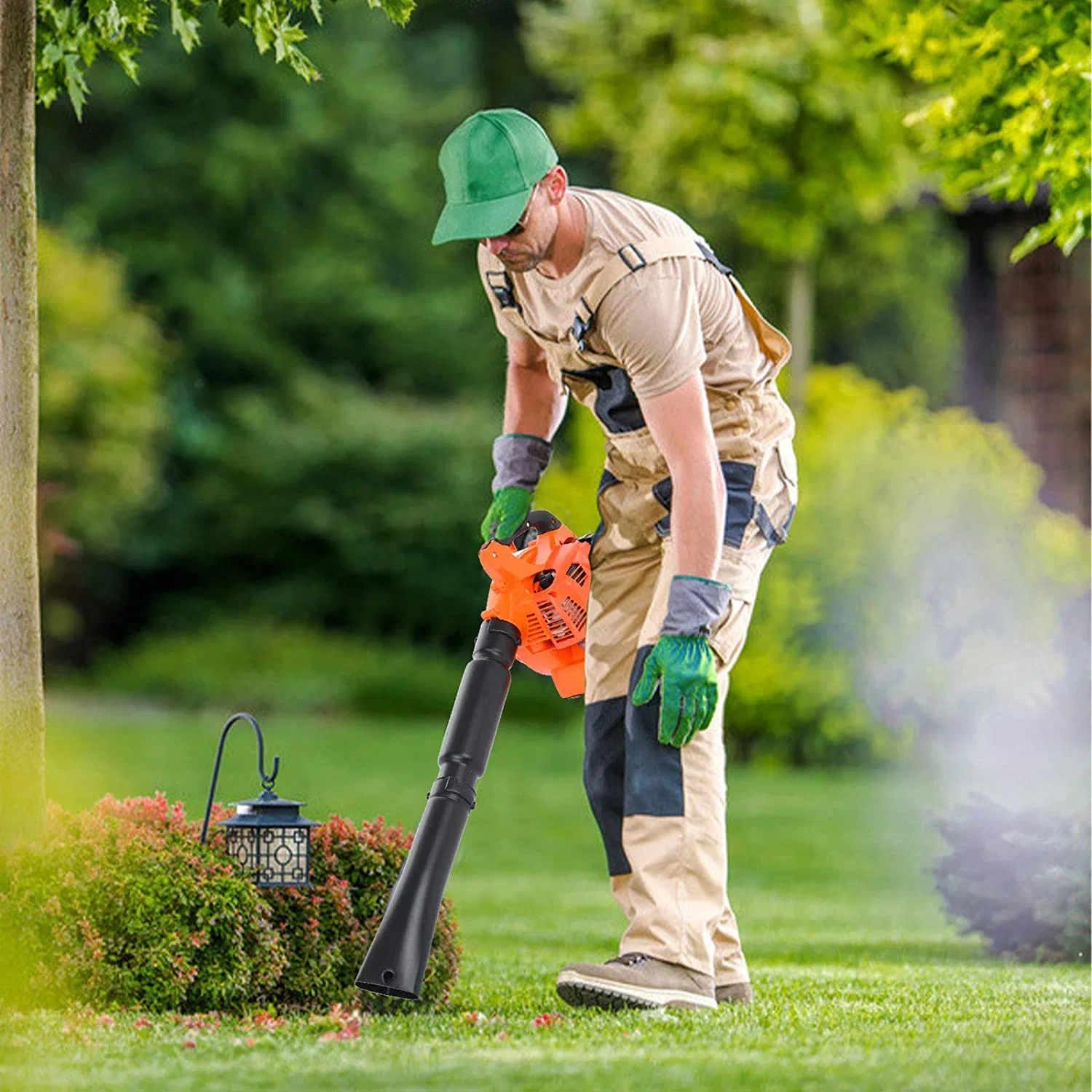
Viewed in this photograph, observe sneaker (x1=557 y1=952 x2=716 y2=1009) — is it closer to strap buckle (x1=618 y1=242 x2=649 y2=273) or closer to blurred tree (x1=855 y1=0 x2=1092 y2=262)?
strap buckle (x1=618 y1=242 x2=649 y2=273)

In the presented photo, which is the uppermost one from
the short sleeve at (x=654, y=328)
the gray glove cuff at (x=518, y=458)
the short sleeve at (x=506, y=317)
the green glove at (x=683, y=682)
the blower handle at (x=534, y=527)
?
the short sleeve at (x=506, y=317)

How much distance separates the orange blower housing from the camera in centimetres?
447

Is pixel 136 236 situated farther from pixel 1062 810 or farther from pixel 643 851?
pixel 643 851

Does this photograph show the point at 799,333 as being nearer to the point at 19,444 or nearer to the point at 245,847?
Answer: the point at 19,444

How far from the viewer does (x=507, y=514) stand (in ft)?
15.9

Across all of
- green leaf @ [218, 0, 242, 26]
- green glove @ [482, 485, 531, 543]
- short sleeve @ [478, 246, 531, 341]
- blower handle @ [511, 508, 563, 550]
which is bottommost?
blower handle @ [511, 508, 563, 550]

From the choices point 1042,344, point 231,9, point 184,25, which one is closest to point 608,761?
point 231,9

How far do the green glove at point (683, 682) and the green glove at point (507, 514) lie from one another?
74cm

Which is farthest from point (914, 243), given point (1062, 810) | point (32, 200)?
point (32, 200)

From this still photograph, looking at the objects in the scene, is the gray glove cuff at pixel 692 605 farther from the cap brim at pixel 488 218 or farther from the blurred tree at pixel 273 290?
the blurred tree at pixel 273 290

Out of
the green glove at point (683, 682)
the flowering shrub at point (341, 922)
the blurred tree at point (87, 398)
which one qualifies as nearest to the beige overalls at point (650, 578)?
the green glove at point (683, 682)

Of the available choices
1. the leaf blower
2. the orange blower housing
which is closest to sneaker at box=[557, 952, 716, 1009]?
the leaf blower

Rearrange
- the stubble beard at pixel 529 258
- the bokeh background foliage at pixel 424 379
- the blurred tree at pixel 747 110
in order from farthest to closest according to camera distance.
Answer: the blurred tree at pixel 747 110 < the bokeh background foliage at pixel 424 379 < the stubble beard at pixel 529 258

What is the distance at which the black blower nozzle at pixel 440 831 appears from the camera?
13.7ft
